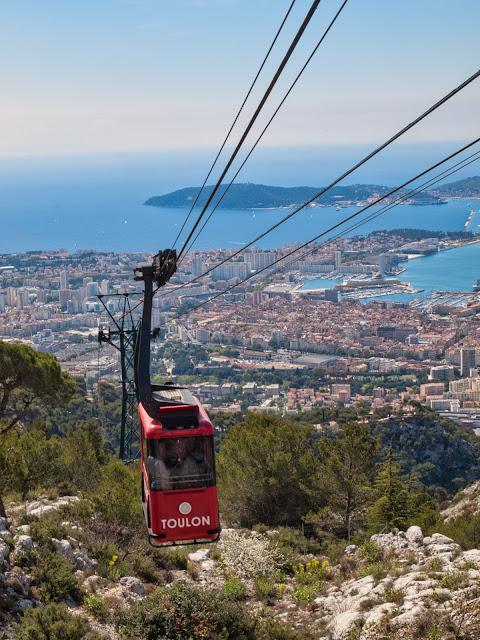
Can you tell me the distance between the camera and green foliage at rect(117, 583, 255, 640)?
228 inches

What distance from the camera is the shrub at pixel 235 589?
6.67 meters

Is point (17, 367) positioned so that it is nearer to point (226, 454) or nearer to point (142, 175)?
point (226, 454)

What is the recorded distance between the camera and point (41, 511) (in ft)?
25.4

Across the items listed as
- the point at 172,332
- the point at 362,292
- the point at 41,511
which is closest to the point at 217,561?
the point at 41,511

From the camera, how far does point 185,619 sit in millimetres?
5980

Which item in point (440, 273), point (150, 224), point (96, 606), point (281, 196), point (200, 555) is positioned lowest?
point (200, 555)

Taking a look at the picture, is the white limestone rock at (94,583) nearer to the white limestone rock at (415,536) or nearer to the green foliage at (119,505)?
the green foliage at (119,505)

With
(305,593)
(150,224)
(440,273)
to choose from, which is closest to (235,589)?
(305,593)

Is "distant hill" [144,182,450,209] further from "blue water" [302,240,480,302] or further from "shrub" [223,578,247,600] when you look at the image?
"shrub" [223,578,247,600]

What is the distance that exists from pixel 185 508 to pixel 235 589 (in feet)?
7.04

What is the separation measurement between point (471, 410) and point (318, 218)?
3148 inches

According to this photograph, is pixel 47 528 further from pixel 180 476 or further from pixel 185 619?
pixel 180 476

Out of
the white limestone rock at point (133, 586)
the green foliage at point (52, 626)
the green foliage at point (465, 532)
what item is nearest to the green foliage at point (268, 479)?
the green foliage at point (465, 532)

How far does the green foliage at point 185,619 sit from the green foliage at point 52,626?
380 mm
